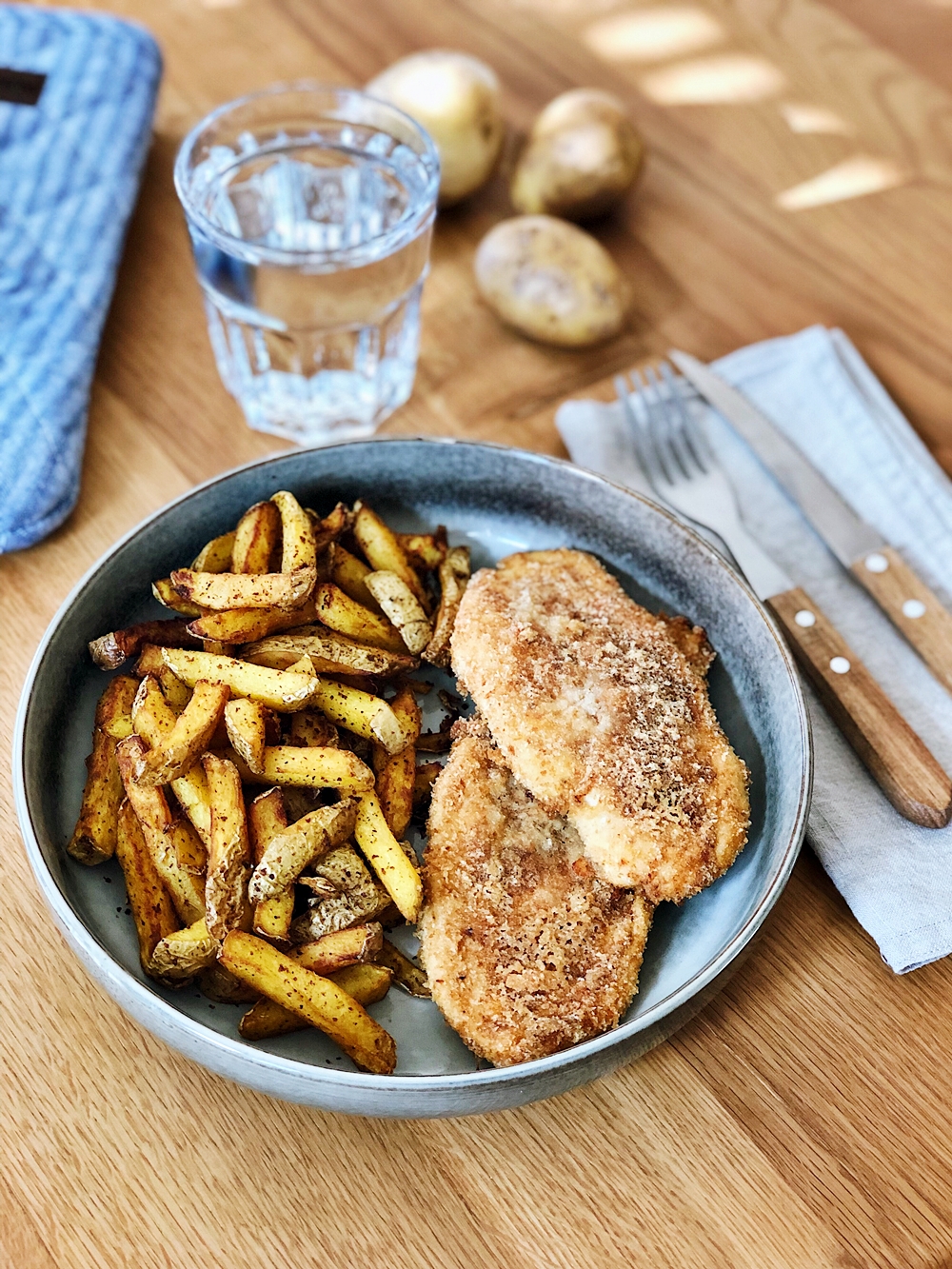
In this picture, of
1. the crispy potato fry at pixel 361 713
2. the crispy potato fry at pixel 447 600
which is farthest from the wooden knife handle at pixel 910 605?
the crispy potato fry at pixel 361 713

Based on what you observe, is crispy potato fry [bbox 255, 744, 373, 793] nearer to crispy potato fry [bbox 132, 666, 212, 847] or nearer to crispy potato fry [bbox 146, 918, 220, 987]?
crispy potato fry [bbox 132, 666, 212, 847]

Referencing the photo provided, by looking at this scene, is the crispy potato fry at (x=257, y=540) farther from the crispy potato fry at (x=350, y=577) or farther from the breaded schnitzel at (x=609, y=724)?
the breaded schnitzel at (x=609, y=724)

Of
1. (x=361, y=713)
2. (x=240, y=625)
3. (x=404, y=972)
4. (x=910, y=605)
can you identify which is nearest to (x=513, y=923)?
(x=404, y=972)

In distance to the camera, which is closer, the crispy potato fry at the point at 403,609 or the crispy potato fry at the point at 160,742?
the crispy potato fry at the point at 160,742

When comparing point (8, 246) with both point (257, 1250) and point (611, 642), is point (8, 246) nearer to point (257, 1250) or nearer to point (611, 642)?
point (611, 642)

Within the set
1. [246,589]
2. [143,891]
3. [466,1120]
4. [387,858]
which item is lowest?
[466,1120]

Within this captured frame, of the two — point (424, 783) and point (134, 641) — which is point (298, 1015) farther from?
point (134, 641)

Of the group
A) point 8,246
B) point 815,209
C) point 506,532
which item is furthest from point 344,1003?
point 815,209
